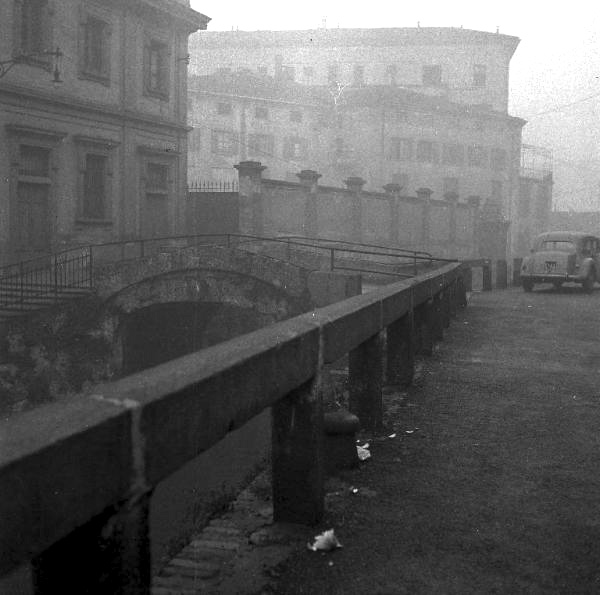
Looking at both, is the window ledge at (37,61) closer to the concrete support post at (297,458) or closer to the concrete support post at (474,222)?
the concrete support post at (297,458)

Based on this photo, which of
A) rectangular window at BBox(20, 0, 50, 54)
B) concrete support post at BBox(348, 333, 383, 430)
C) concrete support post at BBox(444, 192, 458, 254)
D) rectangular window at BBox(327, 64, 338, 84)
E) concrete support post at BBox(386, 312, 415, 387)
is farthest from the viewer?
rectangular window at BBox(327, 64, 338, 84)

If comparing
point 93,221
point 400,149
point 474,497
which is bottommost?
point 474,497

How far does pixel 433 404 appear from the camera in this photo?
21.0 ft

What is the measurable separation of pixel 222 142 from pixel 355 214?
84.9ft

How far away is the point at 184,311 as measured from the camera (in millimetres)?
24516

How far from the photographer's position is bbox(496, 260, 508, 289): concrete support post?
91.4 feet

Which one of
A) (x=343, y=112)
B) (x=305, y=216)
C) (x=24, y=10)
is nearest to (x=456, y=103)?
(x=343, y=112)

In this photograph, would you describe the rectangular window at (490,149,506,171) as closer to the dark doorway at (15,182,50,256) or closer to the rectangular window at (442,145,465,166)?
the rectangular window at (442,145,465,166)

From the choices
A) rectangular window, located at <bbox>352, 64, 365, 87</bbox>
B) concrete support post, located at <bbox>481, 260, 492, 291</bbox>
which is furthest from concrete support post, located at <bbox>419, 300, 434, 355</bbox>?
rectangular window, located at <bbox>352, 64, 365, 87</bbox>

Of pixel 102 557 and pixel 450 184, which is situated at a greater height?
pixel 450 184

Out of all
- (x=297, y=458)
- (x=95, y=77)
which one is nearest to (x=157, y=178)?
(x=95, y=77)

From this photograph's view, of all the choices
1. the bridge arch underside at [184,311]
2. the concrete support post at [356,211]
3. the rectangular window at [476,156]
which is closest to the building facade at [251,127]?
the rectangular window at [476,156]

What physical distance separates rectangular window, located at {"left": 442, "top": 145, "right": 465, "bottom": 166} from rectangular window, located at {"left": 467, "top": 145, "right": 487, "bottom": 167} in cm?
52

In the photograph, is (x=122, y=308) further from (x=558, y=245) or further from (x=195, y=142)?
(x=195, y=142)
